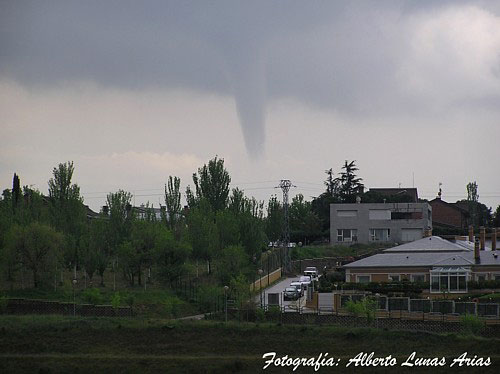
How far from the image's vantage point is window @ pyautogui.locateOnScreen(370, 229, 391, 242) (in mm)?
89875

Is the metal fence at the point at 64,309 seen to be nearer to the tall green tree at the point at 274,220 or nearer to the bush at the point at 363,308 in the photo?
the bush at the point at 363,308

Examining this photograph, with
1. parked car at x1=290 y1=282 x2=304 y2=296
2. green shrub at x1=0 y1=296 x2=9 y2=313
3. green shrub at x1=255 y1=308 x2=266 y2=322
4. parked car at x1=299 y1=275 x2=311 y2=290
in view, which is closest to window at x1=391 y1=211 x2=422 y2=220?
parked car at x1=299 y1=275 x2=311 y2=290

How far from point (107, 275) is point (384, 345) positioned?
28799 mm

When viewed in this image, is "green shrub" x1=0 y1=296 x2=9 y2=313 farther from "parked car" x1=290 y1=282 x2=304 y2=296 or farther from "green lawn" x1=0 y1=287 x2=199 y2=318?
"parked car" x1=290 y1=282 x2=304 y2=296

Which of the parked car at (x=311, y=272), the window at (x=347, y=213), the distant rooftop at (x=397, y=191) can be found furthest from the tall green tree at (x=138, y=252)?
the distant rooftop at (x=397, y=191)

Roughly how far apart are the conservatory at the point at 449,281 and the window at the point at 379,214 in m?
35.7

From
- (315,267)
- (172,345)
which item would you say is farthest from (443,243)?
(172,345)

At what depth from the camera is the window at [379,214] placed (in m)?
90.0

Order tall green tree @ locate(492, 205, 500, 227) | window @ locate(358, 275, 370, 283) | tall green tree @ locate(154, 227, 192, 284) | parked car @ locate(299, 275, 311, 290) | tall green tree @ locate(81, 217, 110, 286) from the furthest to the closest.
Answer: tall green tree @ locate(492, 205, 500, 227)
parked car @ locate(299, 275, 311, 290)
window @ locate(358, 275, 370, 283)
tall green tree @ locate(154, 227, 192, 284)
tall green tree @ locate(81, 217, 110, 286)

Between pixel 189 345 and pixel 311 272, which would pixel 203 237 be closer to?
pixel 311 272

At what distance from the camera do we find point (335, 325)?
42.2m

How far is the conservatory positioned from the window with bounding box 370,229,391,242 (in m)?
35.6

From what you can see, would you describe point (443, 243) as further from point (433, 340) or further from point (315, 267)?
point (433, 340)

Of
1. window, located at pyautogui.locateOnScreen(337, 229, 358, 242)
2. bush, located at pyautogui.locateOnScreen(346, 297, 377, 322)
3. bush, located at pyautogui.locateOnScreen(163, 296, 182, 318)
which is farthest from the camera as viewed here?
window, located at pyautogui.locateOnScreen(337, 229, 358, 242)
